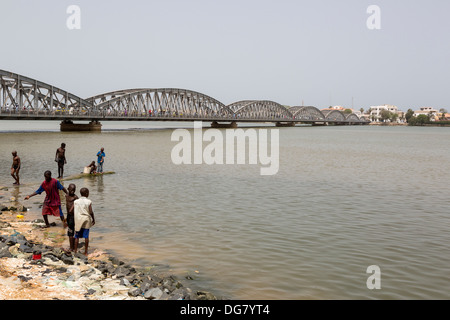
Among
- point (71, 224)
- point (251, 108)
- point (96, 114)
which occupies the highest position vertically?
point (251, 108)

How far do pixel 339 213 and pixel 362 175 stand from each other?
14073 mm

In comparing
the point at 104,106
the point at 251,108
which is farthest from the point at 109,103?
the point at 251,108

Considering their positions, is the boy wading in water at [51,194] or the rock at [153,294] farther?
the boy wading in water at [51,194]

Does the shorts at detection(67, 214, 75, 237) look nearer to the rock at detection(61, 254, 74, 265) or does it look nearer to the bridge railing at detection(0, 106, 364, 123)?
the rock at detection(61, 254, 74, 265)

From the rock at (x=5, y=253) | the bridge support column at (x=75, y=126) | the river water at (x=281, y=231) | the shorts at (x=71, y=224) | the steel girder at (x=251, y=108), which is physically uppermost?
the steel girder at (x=251, y=108)

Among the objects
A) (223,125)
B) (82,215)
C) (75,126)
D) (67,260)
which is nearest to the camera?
(67,260)

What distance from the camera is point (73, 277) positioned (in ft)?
28.7

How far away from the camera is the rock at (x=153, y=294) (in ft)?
26.0

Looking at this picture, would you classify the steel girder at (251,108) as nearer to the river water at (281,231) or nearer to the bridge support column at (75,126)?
the bridge support column at (75,126)

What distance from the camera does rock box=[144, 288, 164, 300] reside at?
7.91 meters

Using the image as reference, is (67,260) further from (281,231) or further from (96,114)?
(96,114)

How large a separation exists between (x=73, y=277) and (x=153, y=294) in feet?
6.23

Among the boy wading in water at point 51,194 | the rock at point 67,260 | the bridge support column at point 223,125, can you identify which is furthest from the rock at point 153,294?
the bridge support column at point 223,125
